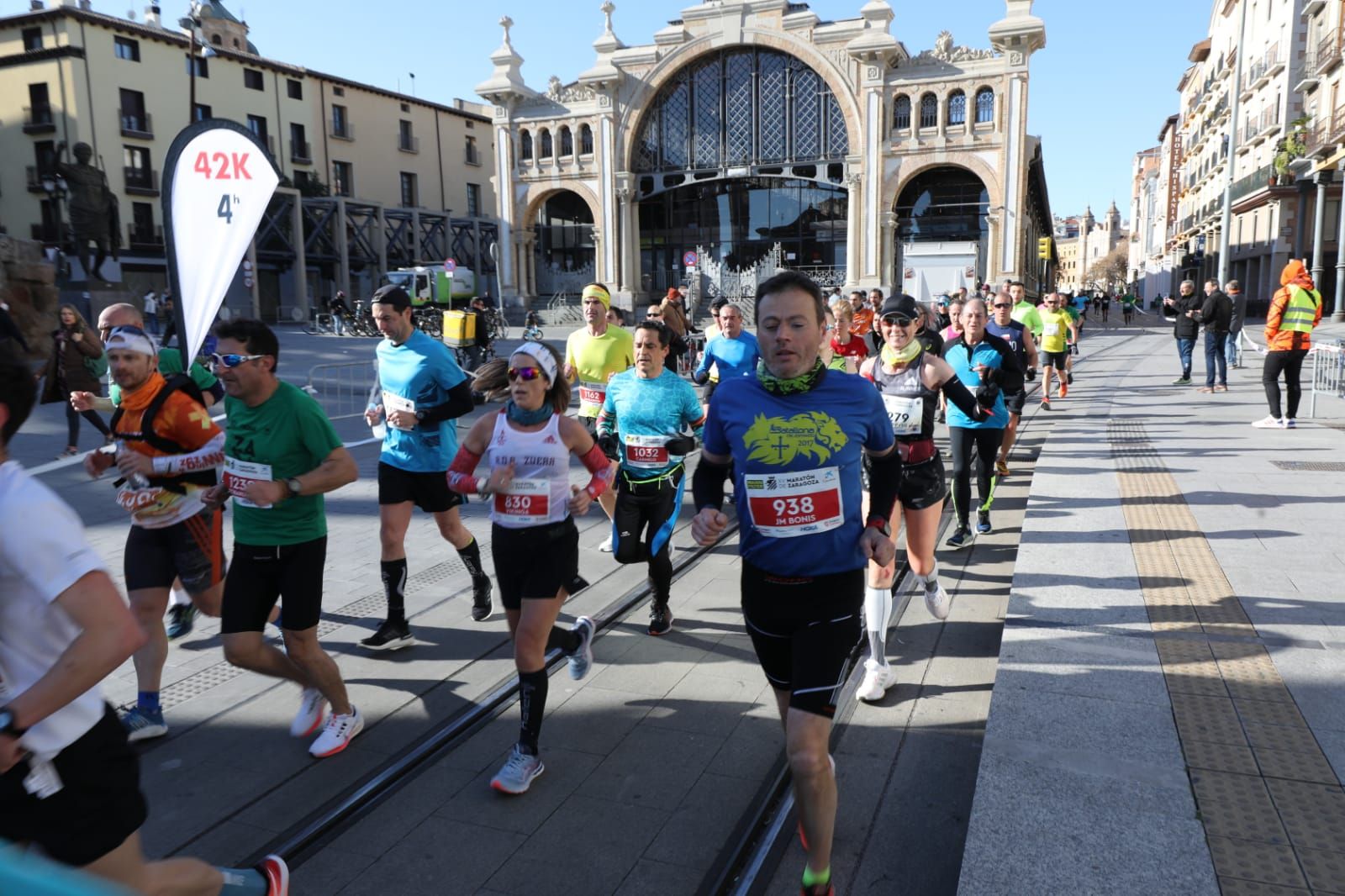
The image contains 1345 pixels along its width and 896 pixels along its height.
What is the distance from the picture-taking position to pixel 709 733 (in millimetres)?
4473

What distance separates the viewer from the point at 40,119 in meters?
42.3

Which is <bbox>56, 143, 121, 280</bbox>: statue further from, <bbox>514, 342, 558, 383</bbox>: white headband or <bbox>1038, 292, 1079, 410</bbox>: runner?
<bbox>514, 342, 558, 383</bbox>: white headband

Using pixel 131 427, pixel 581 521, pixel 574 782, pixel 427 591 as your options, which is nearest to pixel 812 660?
pixel 574 782

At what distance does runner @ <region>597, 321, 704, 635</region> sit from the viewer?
5.80m

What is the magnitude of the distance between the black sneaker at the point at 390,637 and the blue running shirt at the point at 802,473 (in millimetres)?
3048

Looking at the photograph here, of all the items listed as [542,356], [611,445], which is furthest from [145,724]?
[611,445]

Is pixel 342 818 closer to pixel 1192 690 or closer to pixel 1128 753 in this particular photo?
pixel 1128 753

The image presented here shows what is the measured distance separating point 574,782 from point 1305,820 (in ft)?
8.74

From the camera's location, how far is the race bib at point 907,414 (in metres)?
5.73

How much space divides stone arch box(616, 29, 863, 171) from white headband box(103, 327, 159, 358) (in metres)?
43.2

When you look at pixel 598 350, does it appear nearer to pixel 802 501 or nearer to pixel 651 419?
pixel 651 419

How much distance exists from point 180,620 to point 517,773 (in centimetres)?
302

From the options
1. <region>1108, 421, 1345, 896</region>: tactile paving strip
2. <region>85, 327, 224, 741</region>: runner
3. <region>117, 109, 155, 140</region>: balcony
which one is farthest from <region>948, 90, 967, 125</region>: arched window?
<region>85, 327, 224, 741</region>: runner

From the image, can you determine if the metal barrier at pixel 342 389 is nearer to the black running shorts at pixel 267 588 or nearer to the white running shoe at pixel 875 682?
the black running shorts at pixel 267 588
